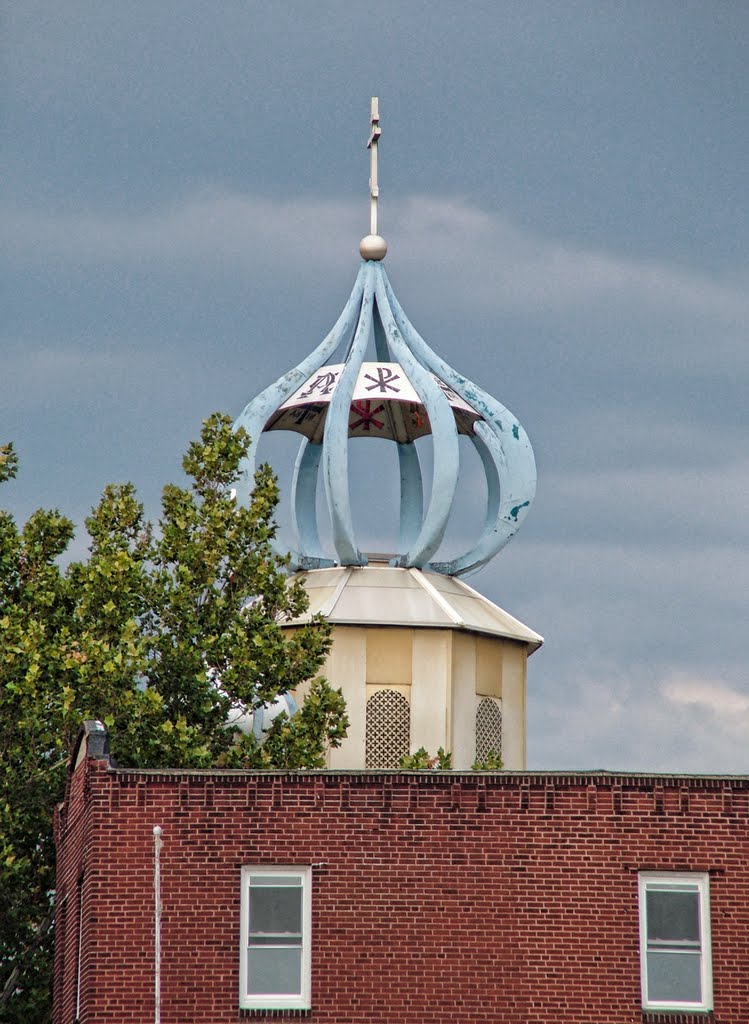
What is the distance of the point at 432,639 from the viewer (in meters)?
51.2

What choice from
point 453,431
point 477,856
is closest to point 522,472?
point 453,431

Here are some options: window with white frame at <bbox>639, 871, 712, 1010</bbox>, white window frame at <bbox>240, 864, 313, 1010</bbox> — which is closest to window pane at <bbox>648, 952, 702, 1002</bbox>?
window with white frame at <bbox>639, 871, 712, 1010</bbox>

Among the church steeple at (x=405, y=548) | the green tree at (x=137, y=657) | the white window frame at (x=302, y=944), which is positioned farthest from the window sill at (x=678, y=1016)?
the church steeple at (x=405, y=548)

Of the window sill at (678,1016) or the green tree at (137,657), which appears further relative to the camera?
the green tree at (137,657)

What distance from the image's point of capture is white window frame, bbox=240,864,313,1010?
96.8 ft

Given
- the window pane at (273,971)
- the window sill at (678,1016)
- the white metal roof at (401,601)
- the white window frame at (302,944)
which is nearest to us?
the window sill at (678,1016)

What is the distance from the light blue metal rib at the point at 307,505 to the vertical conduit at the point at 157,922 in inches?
923

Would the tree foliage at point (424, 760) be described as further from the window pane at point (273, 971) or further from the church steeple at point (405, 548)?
the window pane at point (273, 971)

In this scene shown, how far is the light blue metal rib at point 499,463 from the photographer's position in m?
53.0

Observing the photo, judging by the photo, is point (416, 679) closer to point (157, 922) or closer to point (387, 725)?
point (387, 725)

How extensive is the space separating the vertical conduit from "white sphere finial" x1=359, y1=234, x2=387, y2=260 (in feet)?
88.6

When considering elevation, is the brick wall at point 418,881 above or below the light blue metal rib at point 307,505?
below

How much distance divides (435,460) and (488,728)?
6235 millimetres

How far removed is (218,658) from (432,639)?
7.70 meters
